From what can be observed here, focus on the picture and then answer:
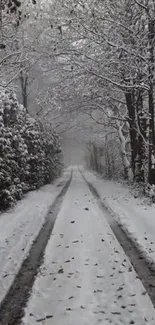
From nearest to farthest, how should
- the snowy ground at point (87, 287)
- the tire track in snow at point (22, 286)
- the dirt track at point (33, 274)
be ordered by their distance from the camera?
the snowy ground at point (87, 287) < the tire track in snow at point (22, 286) < the dirt track at point (33, 274)

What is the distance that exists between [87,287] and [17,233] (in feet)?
16.5

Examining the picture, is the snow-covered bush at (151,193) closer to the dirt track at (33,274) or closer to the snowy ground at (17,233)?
the snowy ground at (17,233)

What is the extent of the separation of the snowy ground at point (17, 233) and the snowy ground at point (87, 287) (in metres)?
0.58

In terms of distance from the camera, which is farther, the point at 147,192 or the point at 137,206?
the point at 147,192

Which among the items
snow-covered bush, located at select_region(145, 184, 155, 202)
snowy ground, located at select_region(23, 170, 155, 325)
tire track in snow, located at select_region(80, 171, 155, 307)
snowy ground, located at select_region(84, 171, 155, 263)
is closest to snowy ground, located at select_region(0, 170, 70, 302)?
snowy ground, located at select_region(23, 170, 155, 325)

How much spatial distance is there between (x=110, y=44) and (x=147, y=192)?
6.62 m

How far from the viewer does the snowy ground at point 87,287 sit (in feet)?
17.2

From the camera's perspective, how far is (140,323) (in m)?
4.99

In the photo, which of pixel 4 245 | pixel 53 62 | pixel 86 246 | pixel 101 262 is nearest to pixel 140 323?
pixel 101 262

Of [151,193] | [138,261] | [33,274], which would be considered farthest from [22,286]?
[151,193]

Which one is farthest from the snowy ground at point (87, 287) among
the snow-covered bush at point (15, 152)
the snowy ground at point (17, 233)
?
the snow-covered bush at point (15, 152)

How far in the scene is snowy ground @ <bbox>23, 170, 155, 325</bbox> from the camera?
5242 millimetres

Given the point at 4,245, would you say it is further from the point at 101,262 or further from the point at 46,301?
the point at 46,301

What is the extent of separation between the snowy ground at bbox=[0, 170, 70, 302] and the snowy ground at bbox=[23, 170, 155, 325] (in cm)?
58
